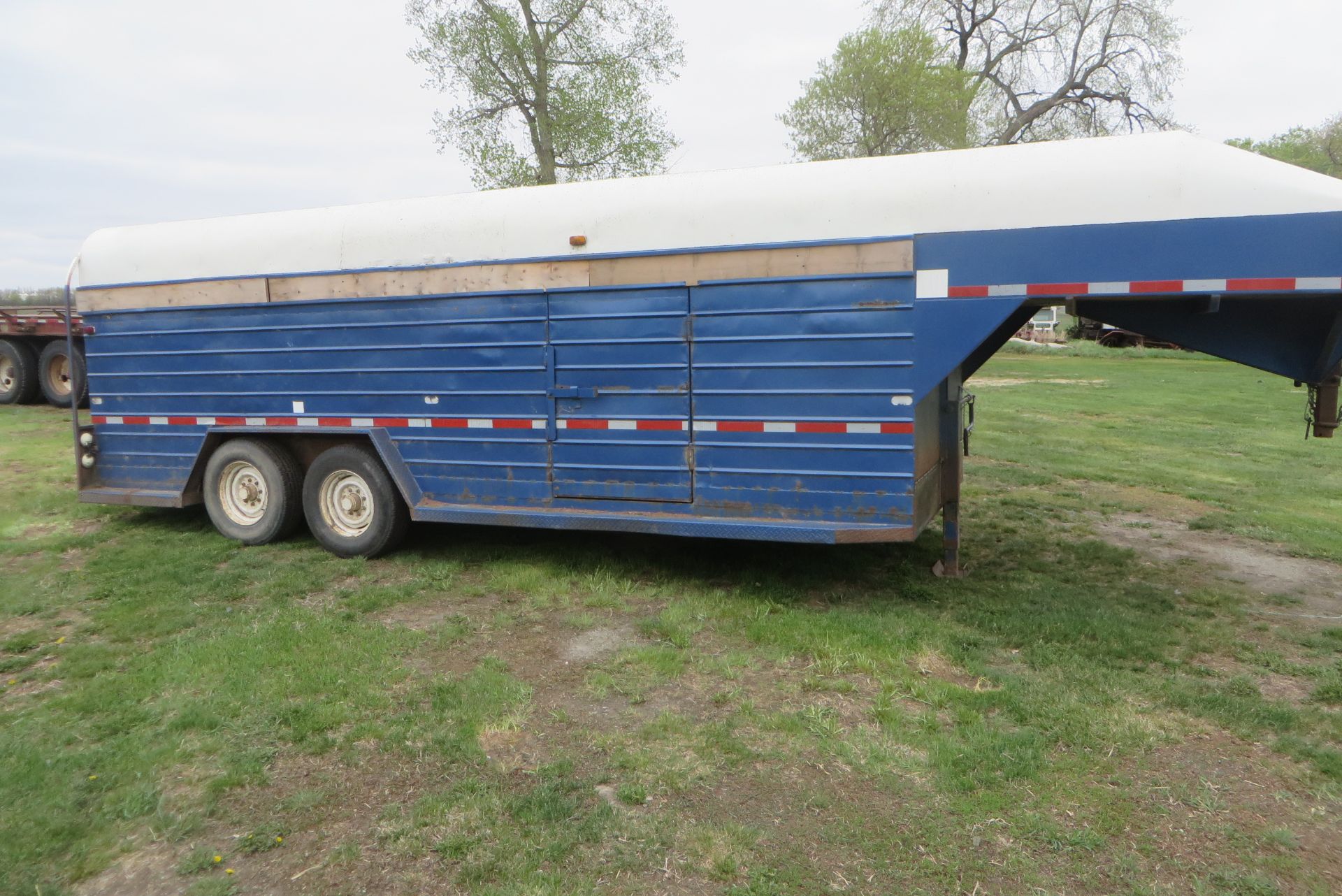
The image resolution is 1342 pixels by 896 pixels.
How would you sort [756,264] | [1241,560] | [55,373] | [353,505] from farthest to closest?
[55,373]
[353,505]
[1241,560]
[756,264]

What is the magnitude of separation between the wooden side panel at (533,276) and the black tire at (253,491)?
1.20 metres

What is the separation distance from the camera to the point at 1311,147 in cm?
4747

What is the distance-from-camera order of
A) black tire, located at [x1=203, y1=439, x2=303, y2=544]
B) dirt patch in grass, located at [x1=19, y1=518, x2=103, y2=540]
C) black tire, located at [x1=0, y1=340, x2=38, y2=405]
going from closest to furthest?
black tire, located at [x1=203, y1=439, x2=303, y2=544]
dirt patch in grass, located at [x1=19, y1=518, x2=103, y2=540]
black tire, located at [x1=0, y1=340, x2=38, y2=405]

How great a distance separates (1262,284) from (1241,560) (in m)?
3.00

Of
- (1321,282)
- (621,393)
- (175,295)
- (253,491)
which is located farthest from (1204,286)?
(175,295)

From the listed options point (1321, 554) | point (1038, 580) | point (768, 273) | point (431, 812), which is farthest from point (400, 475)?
point (1321, 554)

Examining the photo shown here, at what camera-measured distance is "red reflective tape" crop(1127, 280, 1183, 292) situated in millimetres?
4918

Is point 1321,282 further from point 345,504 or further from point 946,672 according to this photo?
point 345,504

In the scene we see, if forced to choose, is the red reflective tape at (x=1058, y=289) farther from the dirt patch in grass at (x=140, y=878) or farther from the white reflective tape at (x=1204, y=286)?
the dirt patch in grass at (x=140, y=878)

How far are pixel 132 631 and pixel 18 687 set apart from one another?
0.72m

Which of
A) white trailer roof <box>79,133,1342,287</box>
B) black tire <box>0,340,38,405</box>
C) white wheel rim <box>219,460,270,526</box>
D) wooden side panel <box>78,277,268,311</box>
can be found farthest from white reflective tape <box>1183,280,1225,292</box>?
black tire <box>0,340,38,405</box>

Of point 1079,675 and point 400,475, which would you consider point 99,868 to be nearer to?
point 400,475

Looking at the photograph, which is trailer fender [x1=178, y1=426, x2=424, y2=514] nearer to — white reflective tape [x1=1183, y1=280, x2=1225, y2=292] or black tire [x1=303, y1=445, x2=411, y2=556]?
black tire [x1=303, y1=445, x2=411, y2=556]

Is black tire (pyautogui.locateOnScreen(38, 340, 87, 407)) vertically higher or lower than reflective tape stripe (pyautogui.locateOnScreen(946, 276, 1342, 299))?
lower
